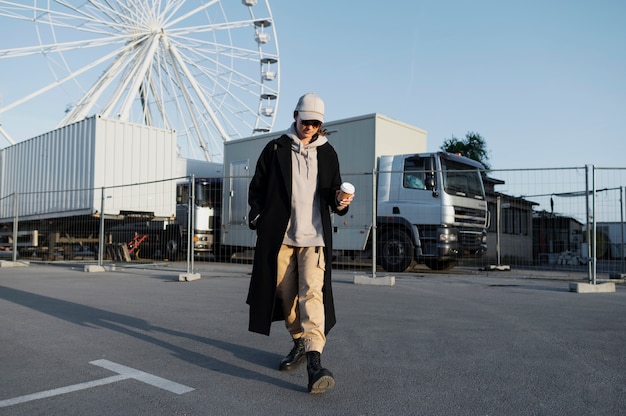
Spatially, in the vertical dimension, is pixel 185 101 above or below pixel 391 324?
above

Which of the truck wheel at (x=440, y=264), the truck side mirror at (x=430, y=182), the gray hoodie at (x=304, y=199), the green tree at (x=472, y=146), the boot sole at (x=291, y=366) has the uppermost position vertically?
the green tree at (x=472, y=146)

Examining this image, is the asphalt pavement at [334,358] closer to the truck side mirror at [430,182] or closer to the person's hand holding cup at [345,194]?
the person's hand holding cup at [345,194]

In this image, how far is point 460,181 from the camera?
11953 millimetres

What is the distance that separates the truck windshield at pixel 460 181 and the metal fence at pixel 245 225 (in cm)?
33

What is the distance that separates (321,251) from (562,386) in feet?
5.14

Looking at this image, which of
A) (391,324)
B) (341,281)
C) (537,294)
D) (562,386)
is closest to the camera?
(562,386)

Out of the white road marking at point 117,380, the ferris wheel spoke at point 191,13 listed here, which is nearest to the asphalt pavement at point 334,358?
the white road marking at point 117,380

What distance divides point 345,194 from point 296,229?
0.39m

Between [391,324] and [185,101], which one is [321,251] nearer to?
[391,324]

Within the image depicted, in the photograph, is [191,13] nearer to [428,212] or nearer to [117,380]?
[428,212]

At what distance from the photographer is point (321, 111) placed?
3.43 metres

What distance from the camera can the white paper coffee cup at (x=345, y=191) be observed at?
3258 mm

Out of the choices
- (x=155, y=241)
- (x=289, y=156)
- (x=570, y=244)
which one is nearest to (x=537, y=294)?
(x=570, y=244)

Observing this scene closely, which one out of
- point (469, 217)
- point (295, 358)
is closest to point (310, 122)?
point (295, 358)
